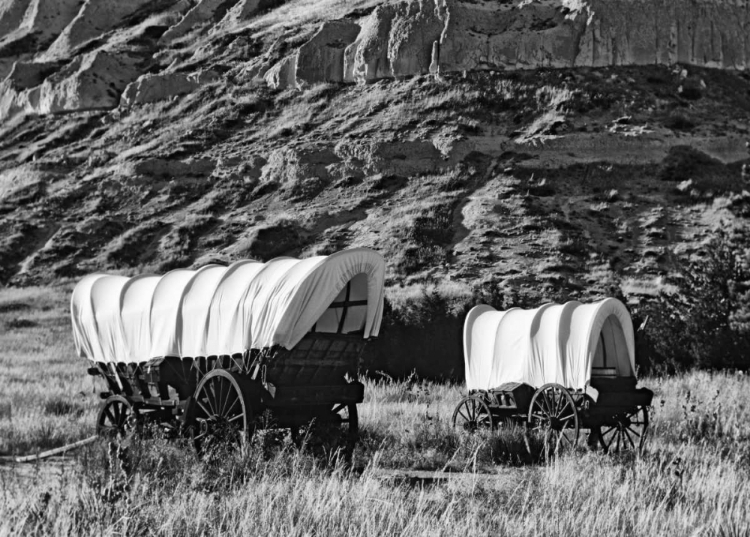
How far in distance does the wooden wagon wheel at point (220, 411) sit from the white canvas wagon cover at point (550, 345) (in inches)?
203

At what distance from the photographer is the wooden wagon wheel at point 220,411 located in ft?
30.5

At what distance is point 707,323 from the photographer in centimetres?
2334

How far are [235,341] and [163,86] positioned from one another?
53914mm

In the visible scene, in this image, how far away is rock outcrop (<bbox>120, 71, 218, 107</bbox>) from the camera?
196 ft

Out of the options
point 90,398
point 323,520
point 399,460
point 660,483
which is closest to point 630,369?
point 399,460

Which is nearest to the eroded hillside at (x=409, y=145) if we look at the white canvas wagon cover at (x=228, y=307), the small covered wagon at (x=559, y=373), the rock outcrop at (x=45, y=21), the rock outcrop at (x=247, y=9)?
the rock outcrop at (x=247, y=9)

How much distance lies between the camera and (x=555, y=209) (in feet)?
133

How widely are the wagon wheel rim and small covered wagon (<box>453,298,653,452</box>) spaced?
4370mm

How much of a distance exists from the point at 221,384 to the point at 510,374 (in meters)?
5.56

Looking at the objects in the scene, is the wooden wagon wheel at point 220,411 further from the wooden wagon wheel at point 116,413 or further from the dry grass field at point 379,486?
the wooden wagon wheel at point 116,413

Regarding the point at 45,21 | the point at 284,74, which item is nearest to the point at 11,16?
the point at 45,21

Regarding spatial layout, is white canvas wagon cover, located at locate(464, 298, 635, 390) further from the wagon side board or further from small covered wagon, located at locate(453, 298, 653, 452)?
the wagon side board

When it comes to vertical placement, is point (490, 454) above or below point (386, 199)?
below

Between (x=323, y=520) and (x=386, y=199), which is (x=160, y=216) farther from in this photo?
(x=323, y=520)
